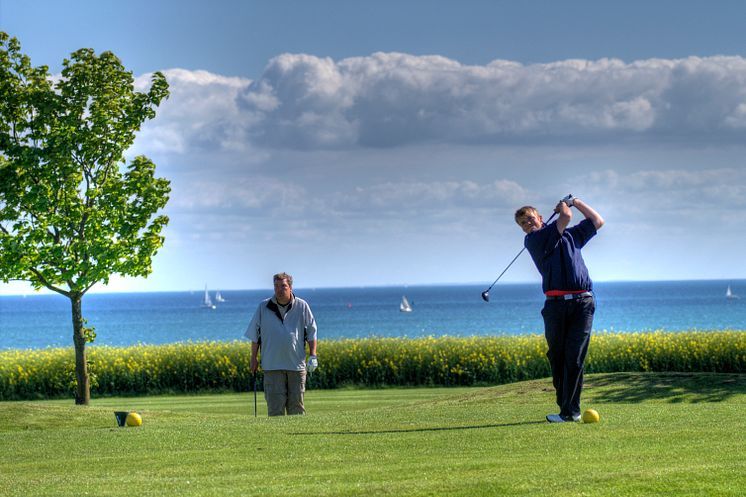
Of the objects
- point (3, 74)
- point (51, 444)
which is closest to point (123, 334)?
point (3, 74)

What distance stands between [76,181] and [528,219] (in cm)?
1230

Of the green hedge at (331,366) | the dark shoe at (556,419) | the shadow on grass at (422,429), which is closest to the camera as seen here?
the shadow on grass at (422,429)

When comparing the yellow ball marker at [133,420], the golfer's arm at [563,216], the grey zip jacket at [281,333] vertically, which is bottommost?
the yellow ball marker at [133,420]

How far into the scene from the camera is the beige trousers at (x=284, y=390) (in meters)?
14.5

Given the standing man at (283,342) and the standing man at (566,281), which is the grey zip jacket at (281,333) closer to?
the standing man at (283,342)

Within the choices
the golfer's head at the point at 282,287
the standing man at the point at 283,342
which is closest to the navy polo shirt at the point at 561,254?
the golfer's head at the point at 282,287

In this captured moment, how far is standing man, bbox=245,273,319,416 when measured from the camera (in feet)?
47.0

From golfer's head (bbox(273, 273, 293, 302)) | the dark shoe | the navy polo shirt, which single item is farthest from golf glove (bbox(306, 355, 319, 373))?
the navy polo shirt

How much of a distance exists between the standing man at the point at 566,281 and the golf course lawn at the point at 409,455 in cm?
74

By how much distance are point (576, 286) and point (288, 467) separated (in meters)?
3.72

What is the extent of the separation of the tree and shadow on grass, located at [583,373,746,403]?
9.47 metres

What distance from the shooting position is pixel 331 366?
26.9 m

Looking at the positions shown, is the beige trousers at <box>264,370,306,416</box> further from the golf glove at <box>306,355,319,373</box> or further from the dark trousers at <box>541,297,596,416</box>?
the dark trousers at <box>541,297,596,416</box>

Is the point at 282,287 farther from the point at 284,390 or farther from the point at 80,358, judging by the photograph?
the point at 80,358
